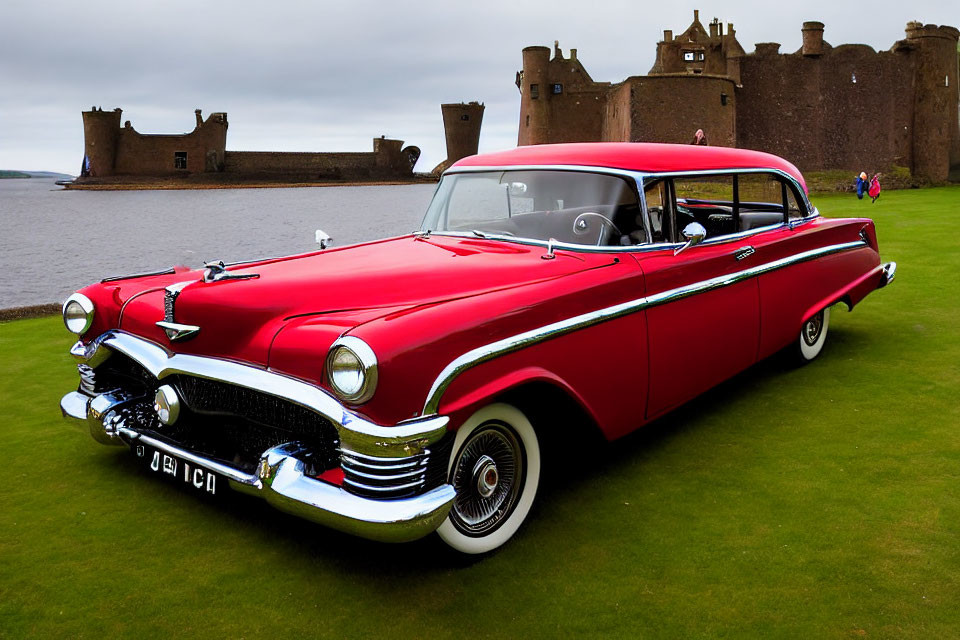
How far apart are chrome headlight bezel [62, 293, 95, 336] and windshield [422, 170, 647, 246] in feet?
5.81

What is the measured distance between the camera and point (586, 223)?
3.85m

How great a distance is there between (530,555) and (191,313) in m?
1.63

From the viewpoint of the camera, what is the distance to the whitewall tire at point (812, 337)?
17.9 feet

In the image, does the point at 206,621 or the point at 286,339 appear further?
the point at 286,339

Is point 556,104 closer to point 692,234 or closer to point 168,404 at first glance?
point 692,234

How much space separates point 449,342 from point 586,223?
1338 millimetres

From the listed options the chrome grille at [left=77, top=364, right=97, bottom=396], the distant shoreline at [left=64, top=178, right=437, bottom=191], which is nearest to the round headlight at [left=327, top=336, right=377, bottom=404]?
the chrome grille at [left=77, top=364, right=97, bottom=396]

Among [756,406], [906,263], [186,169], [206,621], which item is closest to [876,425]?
[756,406]

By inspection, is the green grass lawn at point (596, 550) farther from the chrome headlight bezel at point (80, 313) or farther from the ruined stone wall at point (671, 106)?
the ruined stone wall at point (671, 106)

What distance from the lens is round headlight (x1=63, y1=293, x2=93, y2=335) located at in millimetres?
3816

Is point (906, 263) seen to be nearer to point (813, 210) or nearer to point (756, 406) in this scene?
point (813, 210)

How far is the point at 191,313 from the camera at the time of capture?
10.5ft

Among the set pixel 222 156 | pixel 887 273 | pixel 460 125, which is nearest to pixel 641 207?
pixel 887 273

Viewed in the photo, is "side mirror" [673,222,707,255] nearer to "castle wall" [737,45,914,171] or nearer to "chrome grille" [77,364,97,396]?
"chrome grille" [77,364,97,396]
